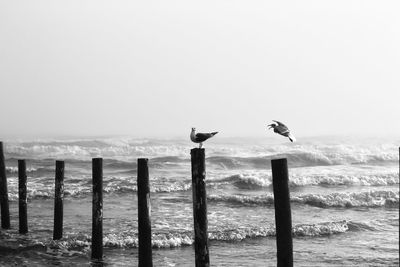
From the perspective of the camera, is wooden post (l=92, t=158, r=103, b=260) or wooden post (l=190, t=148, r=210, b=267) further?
wooden post (l=92, t=158, r=103, b=260)

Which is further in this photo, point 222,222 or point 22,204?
point 222,222

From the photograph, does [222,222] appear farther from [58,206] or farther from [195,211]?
[195,211]

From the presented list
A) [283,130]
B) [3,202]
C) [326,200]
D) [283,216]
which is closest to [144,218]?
[283,216]

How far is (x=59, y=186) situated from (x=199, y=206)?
14.8ft

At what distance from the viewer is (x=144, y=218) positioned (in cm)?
819

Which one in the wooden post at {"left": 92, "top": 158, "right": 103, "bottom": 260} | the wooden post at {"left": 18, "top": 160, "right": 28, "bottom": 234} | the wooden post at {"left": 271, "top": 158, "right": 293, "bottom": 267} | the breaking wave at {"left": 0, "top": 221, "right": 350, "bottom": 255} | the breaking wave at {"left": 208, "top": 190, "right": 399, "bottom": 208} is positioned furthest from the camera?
the breaking wave at {"left": 208, "top": 190, "right": 399, "bottom": 208}

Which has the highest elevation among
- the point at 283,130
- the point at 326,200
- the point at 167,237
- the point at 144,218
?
the point at 283,130

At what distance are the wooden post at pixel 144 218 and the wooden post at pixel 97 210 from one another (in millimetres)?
1317

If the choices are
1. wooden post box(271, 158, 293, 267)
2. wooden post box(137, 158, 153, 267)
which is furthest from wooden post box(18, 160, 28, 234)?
wooden post box(271, 158, 293, 267)

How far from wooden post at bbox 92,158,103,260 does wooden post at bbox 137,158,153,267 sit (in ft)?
4.32

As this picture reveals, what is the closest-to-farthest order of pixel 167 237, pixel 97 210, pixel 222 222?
pixel 97 210 < pixel 167 237 < pixel 222 222

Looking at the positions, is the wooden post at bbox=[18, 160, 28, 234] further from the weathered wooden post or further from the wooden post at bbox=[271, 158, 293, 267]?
the wooden post at bbox=[271, 158, 293, 267]

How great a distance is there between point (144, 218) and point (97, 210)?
1439 millimetres

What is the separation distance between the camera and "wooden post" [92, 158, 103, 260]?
929 cm
